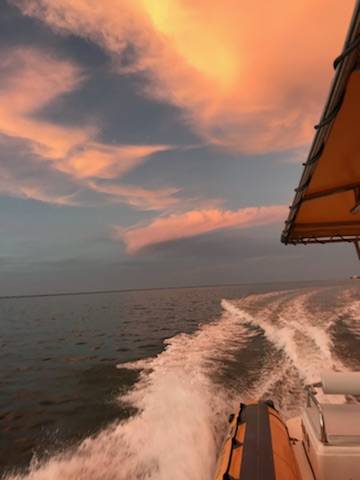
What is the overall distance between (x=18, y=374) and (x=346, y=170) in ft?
51.6

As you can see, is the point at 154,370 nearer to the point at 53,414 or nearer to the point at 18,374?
the point at 53,414

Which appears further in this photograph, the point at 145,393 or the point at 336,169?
the point at 145,393

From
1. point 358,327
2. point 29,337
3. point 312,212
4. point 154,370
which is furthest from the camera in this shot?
point 29,337

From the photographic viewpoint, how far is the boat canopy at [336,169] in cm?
239

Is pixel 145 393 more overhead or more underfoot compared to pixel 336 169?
more underfoot

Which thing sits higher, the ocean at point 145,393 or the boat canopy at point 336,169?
the boat canopy at point 336,169

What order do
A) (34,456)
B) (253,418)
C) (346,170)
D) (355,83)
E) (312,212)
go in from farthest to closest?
(34,456), (312,212), (253,418), (346,170), (355,83)

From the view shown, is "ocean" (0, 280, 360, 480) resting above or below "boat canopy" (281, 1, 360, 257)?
below

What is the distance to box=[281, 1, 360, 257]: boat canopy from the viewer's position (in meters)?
2.39

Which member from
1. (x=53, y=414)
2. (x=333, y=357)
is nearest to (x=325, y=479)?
(x=53, y=414)

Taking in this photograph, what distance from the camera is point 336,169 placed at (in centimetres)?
424

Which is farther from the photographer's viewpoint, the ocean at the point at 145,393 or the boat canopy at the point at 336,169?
the ocean at the point at 145,393

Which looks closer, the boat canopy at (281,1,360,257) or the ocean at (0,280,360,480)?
the boat canopy at (281,1,360,257)

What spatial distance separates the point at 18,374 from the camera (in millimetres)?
14547
